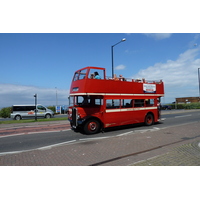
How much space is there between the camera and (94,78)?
34.7 feet

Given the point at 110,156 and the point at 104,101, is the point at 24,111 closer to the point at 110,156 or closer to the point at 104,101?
the point at 104,101

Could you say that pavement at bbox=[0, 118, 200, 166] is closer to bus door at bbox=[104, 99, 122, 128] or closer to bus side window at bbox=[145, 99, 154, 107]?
bus door at bbox=[104, 99, 122, 128]

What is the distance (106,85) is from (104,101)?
3.28ft

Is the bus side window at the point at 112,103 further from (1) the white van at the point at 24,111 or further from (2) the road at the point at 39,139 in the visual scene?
(1) the white van at the point at 24,111

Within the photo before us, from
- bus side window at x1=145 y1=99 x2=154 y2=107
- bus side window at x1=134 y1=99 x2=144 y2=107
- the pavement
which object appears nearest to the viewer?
the pavement

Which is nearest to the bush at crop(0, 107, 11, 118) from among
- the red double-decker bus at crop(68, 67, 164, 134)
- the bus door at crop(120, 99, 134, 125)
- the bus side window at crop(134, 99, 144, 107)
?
the red double-decker bus at crop(68, 67, 164, 134)

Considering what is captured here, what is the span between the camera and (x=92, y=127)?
35.1 ft

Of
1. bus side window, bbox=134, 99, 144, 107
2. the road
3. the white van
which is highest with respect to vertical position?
bus side window, bbox=134, 99, 144, 107

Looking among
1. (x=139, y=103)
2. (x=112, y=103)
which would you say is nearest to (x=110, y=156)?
(x=112, y=103)

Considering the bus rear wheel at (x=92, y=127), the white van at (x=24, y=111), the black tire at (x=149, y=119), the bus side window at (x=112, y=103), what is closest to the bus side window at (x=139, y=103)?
the black tire at (x=149, y=119)

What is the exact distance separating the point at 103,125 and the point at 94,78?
2.94 m

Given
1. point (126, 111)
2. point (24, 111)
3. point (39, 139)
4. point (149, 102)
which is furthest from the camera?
point (24, 111)

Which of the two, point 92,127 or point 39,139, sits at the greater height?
point 92,127

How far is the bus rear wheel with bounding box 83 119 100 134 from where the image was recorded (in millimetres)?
10461
